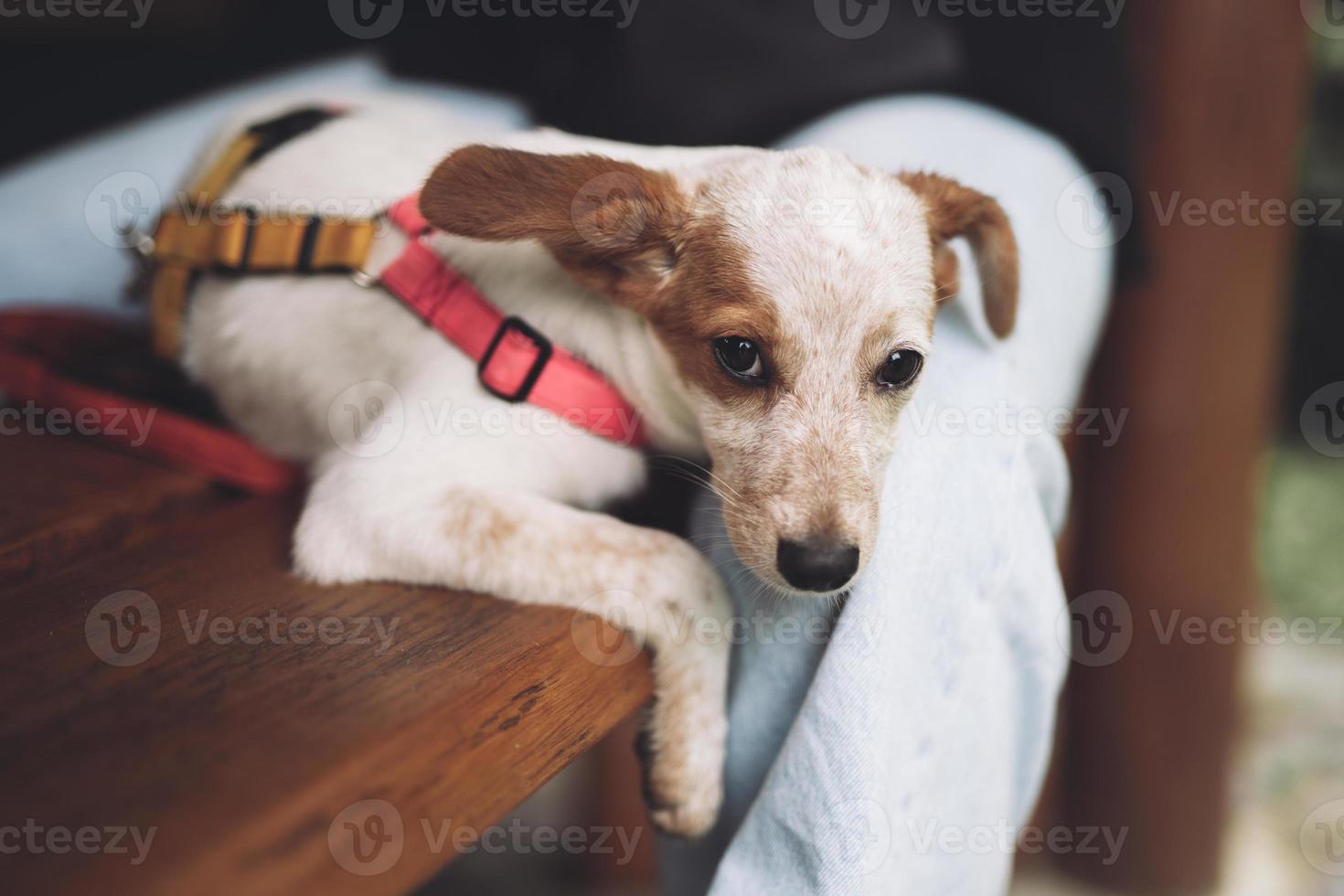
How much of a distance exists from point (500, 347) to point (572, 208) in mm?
208

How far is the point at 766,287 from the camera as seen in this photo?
3.72 feet

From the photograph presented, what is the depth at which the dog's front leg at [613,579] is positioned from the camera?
1066mm

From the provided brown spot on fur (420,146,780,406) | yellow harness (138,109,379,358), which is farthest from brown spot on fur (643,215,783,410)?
yellow harness (138,109,379,358)

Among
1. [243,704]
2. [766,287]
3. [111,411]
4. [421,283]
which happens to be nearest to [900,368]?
[766,287]

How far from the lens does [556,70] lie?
2.16 m

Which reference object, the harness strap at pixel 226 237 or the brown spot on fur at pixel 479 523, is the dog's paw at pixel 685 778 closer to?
the brown spot on fur at pixel 479 523

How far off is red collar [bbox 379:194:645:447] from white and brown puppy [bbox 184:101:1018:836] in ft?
0.07

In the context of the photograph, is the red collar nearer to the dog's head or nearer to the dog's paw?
the dog's head

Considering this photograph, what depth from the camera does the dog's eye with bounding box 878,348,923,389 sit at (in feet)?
3.82

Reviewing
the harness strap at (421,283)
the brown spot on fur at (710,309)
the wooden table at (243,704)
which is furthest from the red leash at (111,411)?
the brown spot on fur at (710,309)

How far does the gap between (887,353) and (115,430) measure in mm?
1106

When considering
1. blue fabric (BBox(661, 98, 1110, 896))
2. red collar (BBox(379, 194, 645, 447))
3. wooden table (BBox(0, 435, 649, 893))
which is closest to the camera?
wooden table (BBox(0, 435, 649, 893))

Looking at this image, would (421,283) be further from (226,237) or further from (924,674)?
(924,674)

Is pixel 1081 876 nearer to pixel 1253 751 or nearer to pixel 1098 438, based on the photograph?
pixel 1253 751
